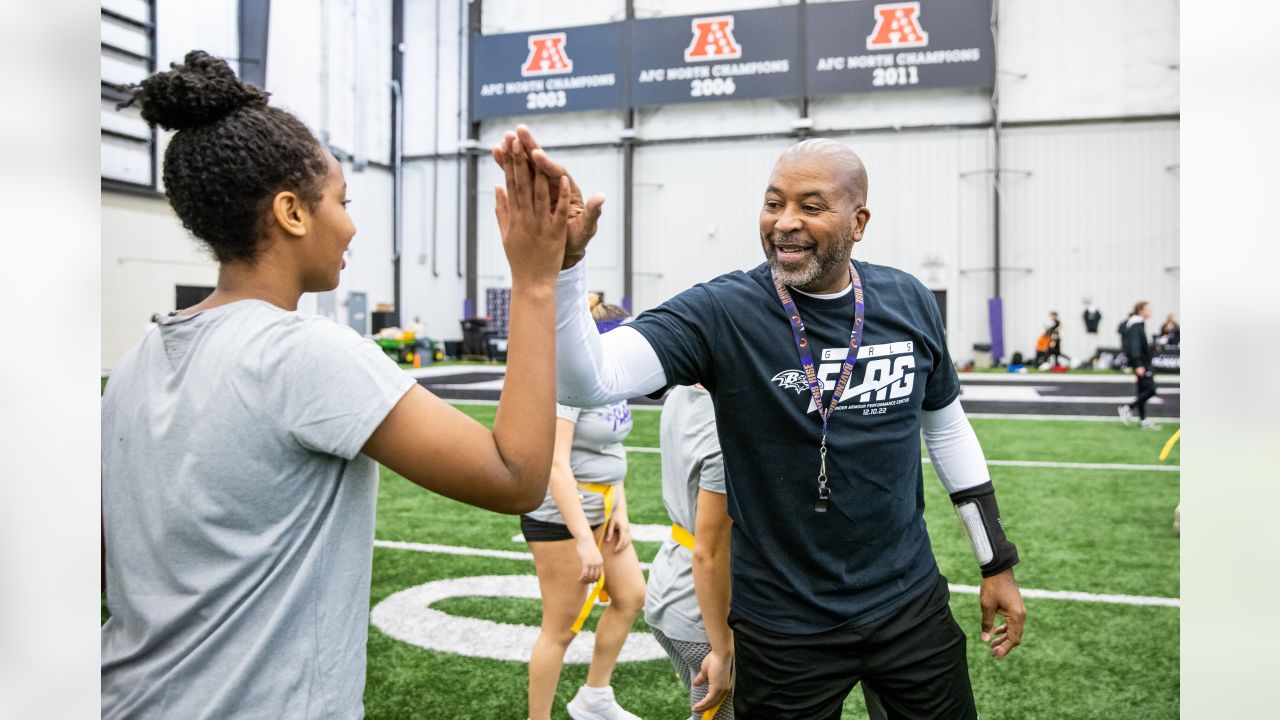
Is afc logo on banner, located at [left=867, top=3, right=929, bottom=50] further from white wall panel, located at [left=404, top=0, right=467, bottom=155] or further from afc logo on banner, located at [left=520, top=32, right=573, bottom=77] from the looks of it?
white wall panel, located at [left=404, top=0, right=467, bottom=155]

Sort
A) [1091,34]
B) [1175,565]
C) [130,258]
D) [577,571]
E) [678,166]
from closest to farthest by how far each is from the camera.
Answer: [577,571], [1175,565], [130,258], [1091,34], [678,166]

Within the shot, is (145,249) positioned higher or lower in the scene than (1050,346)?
higher

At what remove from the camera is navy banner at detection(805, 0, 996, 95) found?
83.4 feet

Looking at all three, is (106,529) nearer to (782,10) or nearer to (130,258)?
(130,258)

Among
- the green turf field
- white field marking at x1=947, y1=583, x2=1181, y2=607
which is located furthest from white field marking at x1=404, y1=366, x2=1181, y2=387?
white field marking at x1=947, y1=583, x2=1181, y2=607

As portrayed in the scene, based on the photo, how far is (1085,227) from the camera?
84.0 feet

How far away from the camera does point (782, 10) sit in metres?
26.6

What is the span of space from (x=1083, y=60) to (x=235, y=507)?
92.6 ft

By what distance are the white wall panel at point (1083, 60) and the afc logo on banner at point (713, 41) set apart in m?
7.08

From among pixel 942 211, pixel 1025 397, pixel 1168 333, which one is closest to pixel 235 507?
pixel 1025 397

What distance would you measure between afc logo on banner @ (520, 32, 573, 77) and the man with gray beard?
Answer: 27.3 metres

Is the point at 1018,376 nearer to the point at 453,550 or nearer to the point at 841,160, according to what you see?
the point at 453,550
